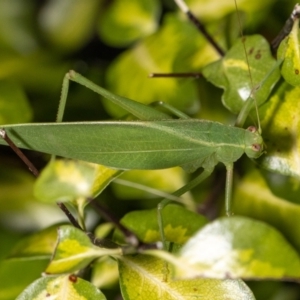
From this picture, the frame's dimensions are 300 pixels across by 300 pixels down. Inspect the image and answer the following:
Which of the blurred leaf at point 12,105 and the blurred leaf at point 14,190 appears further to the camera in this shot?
the blurred leaf at point 14,190

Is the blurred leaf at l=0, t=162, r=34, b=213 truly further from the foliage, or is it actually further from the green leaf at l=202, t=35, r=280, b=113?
the green leaf at l=202, t=35, r=280, b=113

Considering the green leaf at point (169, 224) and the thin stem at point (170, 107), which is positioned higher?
the thin stem at point (170, 107)

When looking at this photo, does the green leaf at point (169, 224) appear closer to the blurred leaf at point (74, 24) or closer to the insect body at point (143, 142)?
the insect body at point (143, 142)

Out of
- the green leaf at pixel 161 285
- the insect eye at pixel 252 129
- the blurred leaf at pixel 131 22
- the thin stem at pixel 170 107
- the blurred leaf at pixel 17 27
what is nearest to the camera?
the green leaf at pixel 161 285

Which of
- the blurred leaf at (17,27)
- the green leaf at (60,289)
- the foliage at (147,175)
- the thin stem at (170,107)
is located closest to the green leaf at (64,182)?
the foliage at (147,175)

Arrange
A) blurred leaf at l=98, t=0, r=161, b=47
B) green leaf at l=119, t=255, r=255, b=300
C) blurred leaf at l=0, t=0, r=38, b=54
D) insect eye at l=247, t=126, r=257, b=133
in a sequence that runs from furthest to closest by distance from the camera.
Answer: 1. blurred leaf at l=0, t=0, r=38, b=54
2. blurred leaf at l=98, t=0, r=161, b=47
3. insect eye at l=247, t=126, r=257, b=133
4. green leaf at l=119, t=255, r=255, b=300

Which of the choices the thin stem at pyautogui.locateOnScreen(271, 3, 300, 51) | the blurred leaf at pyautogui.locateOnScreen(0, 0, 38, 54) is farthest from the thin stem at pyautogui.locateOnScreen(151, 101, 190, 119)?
the blurred leaf at pyautogui.locateOnScreen(0, 0, 38, 54)

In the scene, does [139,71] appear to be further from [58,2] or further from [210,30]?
[58,2]
